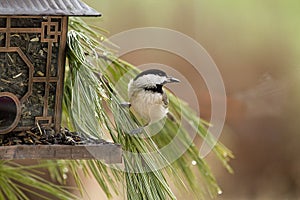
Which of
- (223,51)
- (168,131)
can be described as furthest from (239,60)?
(168,131)

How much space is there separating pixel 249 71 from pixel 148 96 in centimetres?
248

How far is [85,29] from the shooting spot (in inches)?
65.0

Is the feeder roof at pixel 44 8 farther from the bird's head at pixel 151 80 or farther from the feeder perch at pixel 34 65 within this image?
the bird's head at pixel 151 80

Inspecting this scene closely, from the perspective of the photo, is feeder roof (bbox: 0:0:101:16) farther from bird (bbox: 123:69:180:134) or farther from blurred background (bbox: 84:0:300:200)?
blurred background (bbox: 84:0:300:200)

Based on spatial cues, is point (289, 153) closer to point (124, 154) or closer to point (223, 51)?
point (223, 51)

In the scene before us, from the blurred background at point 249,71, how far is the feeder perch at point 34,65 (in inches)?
87.4

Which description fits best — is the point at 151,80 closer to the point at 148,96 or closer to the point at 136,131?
the point at 148,96

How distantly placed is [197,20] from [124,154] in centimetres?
266

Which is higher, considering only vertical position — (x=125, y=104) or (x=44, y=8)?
(x=44, y=8)

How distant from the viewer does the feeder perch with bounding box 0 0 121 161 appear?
52.2 inches

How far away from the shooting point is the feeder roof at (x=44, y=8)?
4.11ft

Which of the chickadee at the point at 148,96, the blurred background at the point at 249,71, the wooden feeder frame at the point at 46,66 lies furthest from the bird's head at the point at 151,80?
the blurred background at the point at 249,71

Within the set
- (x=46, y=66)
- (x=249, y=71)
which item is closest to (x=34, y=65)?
(x=46, y=66)

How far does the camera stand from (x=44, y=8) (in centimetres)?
129
